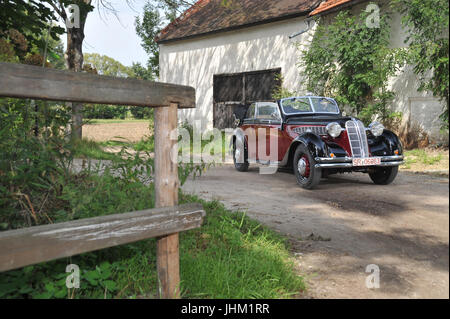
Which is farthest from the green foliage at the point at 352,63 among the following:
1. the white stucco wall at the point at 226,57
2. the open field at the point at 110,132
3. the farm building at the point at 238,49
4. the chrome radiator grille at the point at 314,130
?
the open field at the point at 110,132

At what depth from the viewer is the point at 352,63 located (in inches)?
327

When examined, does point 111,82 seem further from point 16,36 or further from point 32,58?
point 32,58

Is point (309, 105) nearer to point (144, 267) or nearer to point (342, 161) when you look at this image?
point (342, 161)

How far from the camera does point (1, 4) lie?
3475 mm

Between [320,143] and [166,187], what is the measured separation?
3.15 meters

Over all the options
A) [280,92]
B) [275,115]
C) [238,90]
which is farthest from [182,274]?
[238,90]

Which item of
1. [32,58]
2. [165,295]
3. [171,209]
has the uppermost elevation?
[32,58]

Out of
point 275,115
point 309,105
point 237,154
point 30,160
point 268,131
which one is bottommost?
point 237,154

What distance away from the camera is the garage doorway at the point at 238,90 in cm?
1122

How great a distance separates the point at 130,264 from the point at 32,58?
429cm

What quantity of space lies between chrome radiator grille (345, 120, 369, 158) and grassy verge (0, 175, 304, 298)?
7.66 feet

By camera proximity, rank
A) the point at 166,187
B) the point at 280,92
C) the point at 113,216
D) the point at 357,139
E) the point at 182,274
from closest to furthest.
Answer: the point at 113,216
the point at 166,187
the point at 182,274
the point at 357,139
the point at 280,92

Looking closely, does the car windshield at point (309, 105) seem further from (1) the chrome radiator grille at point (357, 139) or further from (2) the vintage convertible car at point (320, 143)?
(1) the chrome radiator grille at point (357, 139)

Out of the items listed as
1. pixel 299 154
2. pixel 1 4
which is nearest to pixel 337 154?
pixel 299 154
